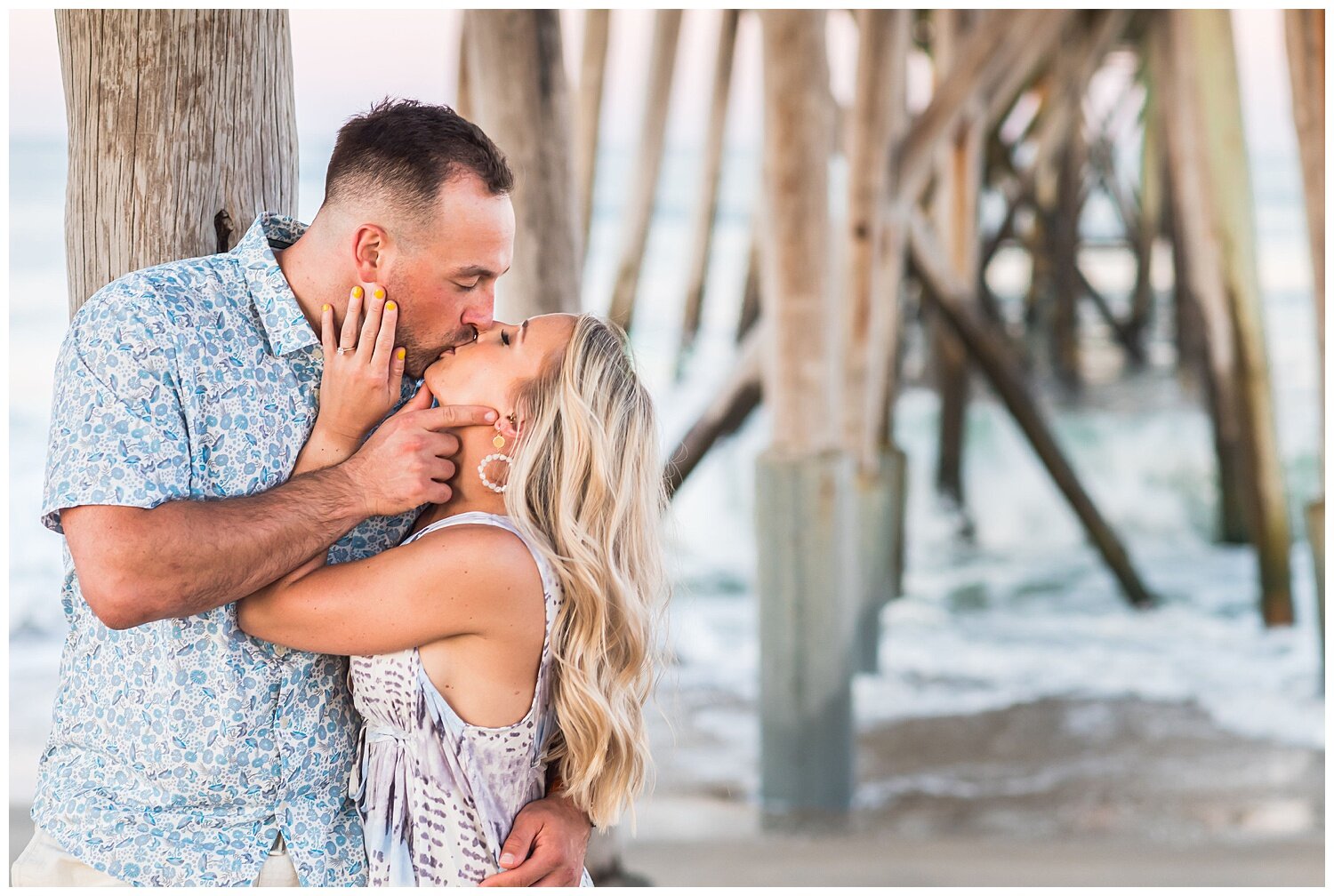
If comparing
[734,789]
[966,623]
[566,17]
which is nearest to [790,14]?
[734,789]

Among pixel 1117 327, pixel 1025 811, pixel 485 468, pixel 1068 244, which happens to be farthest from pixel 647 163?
pixel 1117 327

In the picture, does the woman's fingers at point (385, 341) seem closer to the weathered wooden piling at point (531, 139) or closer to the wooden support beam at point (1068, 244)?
the weathered wooden piling at point (531, 139)

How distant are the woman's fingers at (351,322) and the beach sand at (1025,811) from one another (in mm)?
2547

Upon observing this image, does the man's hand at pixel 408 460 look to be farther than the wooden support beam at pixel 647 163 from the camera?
No

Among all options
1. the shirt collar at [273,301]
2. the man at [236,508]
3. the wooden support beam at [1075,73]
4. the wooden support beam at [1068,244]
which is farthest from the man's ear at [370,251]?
the wooden support beam at [1068,244]

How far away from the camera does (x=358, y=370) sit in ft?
6.19

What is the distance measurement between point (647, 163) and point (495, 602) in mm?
7849

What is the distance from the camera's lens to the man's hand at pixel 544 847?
189cm

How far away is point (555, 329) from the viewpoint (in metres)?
1.96

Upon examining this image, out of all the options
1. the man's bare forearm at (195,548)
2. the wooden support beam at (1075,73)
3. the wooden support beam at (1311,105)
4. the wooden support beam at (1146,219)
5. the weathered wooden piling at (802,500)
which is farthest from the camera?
the wooden support beam at (1146,219)

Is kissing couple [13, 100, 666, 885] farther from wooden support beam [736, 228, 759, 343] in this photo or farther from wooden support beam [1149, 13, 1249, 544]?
wooden support beam [736, 228, 759, 343]

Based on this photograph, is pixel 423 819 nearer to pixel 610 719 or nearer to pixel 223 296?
pixel 610 719

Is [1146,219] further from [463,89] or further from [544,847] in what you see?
[544,847]

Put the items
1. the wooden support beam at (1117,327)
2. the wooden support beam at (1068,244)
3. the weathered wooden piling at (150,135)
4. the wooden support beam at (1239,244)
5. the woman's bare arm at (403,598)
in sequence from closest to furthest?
the woman's bare arm at (403,598)
the weathered wooden piling at (150,135)
the wooden support beam at (1239,244)
the wooden support beam at (1068,244)
the wooden support beam at (1117,327)
